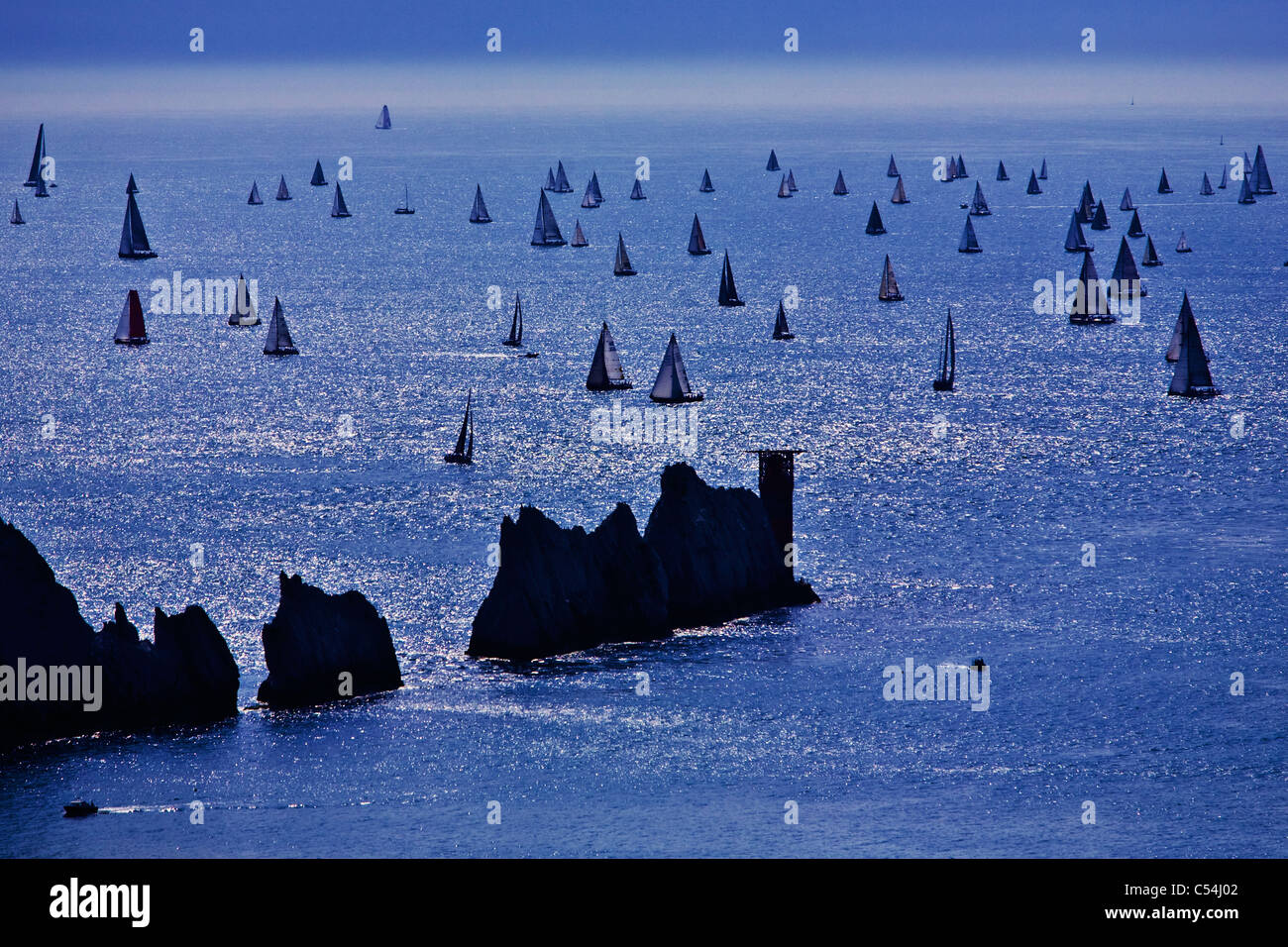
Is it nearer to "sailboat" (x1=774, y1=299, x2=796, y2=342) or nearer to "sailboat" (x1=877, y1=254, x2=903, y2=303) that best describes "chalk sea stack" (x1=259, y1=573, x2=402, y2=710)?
"sailboat" (x1=774, y1=299, x2=796, y2=342)

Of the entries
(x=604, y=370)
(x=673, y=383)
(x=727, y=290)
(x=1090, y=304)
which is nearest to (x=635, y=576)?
(x=673, y=383)

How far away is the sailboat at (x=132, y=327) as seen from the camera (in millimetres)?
155000

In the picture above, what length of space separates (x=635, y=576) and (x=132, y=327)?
9855 cm

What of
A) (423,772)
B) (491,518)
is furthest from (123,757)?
(491,518)

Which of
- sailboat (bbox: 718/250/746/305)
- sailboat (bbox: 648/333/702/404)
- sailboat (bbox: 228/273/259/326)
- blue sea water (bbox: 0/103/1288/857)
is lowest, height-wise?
blue sea water (bbox: 0/103/1288/857)

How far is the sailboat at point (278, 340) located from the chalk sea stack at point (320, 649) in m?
88.3

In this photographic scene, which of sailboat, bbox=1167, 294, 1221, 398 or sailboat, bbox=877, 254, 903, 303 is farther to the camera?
sailboat, bbox=877, 254, 903, 303

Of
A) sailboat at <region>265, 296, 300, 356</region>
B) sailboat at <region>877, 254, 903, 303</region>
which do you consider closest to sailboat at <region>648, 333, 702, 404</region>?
sailboat at <region>265, 296, 300, 356</region>

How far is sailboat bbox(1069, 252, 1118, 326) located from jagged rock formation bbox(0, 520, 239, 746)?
397ft

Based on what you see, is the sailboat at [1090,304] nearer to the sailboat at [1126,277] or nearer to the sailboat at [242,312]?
the sailboat at [1126,277]

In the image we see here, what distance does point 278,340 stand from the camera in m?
149

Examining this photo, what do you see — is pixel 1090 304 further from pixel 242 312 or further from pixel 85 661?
pixel 85 661

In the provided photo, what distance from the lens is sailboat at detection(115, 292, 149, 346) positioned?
155m
